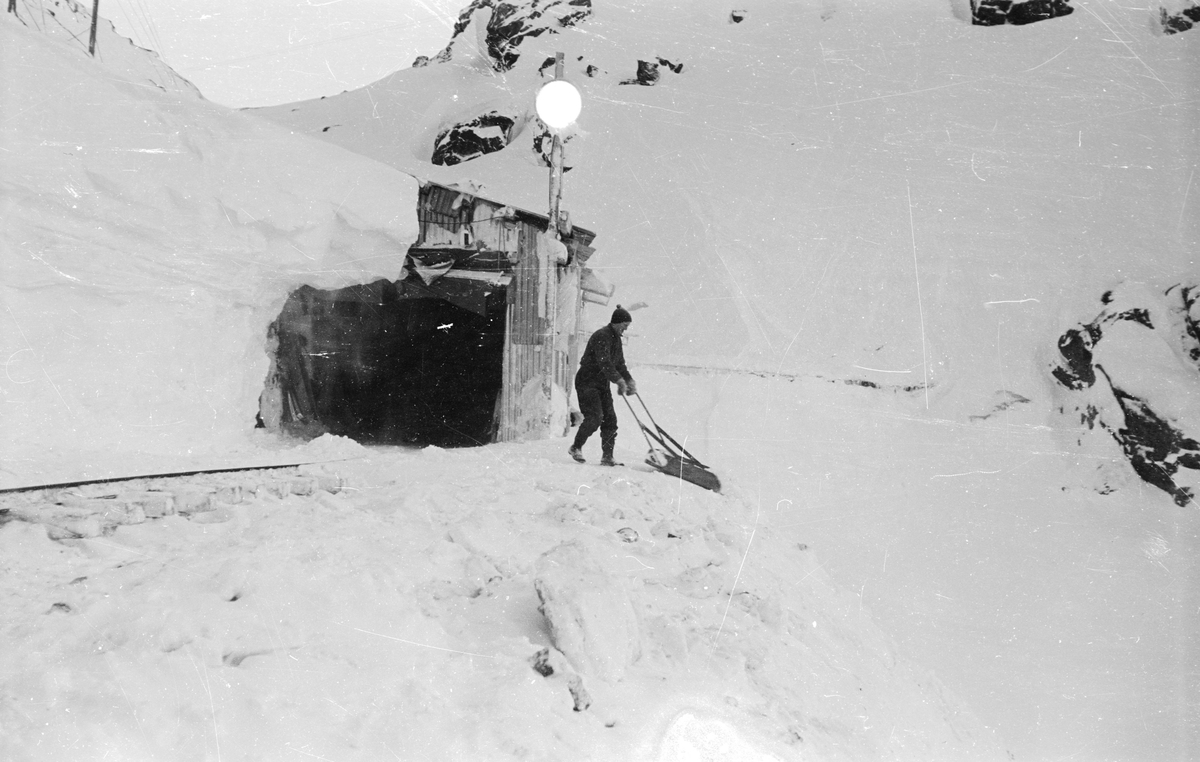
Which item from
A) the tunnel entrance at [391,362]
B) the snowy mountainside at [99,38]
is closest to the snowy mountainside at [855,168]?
the tunnel entrance at [391,362]

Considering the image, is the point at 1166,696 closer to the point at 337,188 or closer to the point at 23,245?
the point at 337,188

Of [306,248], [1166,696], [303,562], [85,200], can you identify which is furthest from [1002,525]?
[85,200]

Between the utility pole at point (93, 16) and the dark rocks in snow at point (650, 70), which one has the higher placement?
the dark rocks in snow at point (650, 70)

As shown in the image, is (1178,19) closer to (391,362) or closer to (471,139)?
(391,362)

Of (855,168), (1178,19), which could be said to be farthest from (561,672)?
(855,168)

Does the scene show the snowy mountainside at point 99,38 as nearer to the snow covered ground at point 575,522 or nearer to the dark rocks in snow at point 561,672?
the snow covered ground at point 575,522

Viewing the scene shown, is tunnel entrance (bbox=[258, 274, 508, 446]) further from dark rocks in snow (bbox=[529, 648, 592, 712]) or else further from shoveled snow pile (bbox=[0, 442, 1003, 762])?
dark rocks in snow (bbox=[529, 648, 592, 712])

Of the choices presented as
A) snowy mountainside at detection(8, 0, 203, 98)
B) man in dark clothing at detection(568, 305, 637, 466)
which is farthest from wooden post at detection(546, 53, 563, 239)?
snowy mountainside at detection(8, 0, 203, 98)
